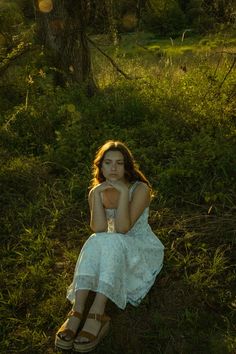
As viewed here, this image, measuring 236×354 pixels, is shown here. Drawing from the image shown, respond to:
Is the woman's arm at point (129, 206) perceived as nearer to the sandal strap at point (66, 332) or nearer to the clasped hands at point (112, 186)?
the clasped hands at point (112, 186)

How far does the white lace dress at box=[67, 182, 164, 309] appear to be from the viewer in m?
3.89

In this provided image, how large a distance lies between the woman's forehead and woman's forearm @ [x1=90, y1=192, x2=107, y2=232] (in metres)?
0.31

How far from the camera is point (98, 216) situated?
4.27 meters

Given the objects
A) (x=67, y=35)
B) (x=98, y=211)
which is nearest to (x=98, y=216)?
(x=98, y=211)

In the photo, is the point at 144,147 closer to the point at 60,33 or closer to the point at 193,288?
the point at 193,288

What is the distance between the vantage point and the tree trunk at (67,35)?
9.14 meters

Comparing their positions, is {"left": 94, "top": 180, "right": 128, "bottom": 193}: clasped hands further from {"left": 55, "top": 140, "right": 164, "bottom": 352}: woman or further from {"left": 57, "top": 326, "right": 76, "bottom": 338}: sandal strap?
{"left": 57, "top": 326, "right": 76, "bottom": 338}: sandal strap

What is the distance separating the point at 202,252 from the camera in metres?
4.74

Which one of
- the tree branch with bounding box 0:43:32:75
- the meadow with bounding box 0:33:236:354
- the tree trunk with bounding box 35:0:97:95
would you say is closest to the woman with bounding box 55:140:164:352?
the meadow with bounding box 0:33:236:354

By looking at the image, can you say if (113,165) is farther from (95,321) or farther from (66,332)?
(66,332)

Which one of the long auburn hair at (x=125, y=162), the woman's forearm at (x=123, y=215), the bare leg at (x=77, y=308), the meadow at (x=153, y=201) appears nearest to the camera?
the bare leg at (x=77, y=308)

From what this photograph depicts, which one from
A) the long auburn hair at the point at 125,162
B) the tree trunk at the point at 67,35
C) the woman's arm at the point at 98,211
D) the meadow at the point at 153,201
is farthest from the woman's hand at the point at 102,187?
the tree trunk at the point at 67,35

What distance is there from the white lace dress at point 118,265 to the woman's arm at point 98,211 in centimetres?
11

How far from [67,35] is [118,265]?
6.17m
